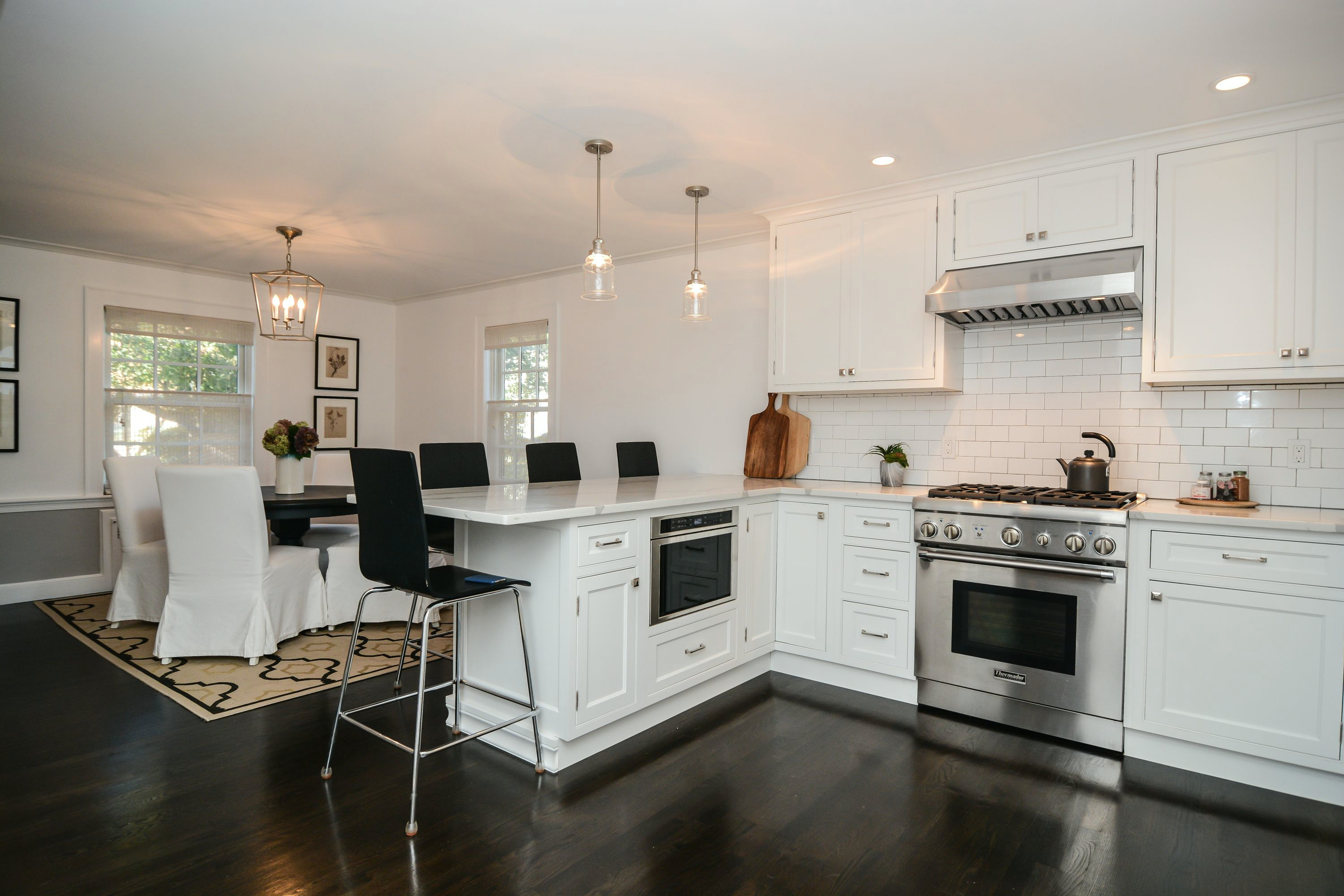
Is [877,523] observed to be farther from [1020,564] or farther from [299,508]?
[299,508]

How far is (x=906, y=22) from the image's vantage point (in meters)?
2.17

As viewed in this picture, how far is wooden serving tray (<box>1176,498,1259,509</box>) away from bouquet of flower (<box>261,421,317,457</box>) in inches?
176

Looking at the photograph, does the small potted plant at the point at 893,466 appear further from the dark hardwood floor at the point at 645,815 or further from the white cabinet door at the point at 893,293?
the dark hardwood floor at the point at 645,815

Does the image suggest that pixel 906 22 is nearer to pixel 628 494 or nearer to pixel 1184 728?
pixel 628 494

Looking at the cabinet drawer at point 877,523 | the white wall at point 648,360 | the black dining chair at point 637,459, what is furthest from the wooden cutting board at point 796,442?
the black dining chair at point 637,459

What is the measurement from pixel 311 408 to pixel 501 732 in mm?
4460

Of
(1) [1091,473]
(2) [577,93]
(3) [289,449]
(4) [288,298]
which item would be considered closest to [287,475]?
(3) [289,449]

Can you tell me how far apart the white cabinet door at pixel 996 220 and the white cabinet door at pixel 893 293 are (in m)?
0.13

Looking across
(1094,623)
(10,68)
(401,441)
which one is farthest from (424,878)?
(401,441)

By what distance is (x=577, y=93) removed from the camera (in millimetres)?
2643

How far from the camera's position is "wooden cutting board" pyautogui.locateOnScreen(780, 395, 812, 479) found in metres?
4.20

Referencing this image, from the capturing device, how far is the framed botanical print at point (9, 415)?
4758mm

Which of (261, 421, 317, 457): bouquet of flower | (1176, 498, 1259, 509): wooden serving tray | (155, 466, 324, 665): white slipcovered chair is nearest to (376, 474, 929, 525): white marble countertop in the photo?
(1176, 498, 1259, 509): wooden serving tray

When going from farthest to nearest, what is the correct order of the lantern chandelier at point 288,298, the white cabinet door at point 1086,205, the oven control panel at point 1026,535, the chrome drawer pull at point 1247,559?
the lantern chandelier at point 288,298, the white cabinet door at point 1086,205, the oven control panel at point 1026,535, the chrome drawer pull at point 1247,559
